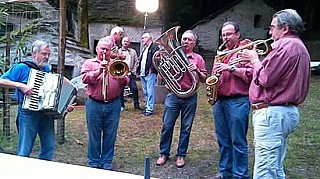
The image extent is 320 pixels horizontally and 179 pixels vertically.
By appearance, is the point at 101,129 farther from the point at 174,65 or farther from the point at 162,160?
the point at 174,65

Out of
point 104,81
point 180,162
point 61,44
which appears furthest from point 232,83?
point 61,44

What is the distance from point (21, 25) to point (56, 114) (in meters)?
3.45

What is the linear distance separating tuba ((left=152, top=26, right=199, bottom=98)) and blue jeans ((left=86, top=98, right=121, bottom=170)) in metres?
0.68

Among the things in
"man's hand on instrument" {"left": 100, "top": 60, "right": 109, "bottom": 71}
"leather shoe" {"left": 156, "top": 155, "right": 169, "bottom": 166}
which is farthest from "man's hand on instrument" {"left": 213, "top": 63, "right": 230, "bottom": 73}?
"leather shoe" {"left": 156, "top": 155, "right": 169, "bottom": 166}

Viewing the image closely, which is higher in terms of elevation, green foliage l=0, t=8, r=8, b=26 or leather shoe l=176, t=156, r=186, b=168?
green foliage l=0, t=8, r=8, b=26

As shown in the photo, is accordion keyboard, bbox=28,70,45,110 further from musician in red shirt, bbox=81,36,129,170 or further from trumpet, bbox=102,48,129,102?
trumpet, bbox=102,48,129,102

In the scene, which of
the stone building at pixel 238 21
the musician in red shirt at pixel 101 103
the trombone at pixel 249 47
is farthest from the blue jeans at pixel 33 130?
the stone building at pixel 238 21

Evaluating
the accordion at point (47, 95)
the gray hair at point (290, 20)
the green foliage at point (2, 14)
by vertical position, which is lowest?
the accordion at point (47, 95)

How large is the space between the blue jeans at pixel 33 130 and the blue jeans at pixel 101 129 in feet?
1.57

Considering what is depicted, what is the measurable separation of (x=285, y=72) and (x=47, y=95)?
2282mm

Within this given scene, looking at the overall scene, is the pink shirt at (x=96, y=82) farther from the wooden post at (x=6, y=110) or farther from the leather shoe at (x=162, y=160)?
the wooden post at (x=6, y=110)

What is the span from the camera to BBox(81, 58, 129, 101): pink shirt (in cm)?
545

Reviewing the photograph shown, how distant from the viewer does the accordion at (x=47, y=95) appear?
5.01 meters

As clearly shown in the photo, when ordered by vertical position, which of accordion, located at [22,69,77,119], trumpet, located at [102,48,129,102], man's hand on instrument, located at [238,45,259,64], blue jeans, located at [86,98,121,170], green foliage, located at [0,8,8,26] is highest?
green foliage, located at [0,8,8,26]
